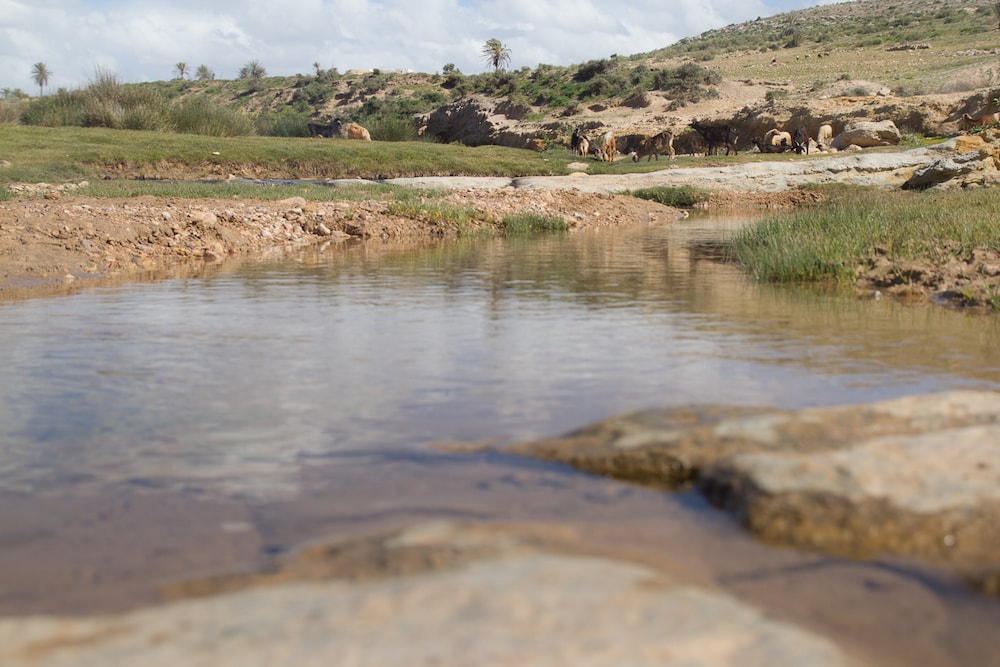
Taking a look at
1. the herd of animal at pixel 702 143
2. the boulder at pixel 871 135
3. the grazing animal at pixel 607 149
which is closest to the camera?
the boulder at pixel 871 135

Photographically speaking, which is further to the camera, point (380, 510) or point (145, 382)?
point (145, 382)

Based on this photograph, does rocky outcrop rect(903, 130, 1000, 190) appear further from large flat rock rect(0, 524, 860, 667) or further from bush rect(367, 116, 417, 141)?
bush rect(367, 116, 417, 141)

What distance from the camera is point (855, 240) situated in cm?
998

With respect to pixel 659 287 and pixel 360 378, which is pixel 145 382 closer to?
pixel 360 378

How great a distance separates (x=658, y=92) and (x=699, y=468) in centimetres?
5453

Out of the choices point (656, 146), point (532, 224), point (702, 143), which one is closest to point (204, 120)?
point (656, 146)

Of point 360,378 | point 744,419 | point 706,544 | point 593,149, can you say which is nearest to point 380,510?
point 706,544

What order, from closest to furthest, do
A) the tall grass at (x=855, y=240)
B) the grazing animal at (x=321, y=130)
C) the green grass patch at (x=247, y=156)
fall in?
the tall grass at (x=855, y=240) < the green grass patch at (x=247, y=156) < the grazing animal at (x=321, y=130)

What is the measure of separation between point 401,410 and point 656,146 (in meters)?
34.2

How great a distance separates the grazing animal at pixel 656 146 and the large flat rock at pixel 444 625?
1349 inches

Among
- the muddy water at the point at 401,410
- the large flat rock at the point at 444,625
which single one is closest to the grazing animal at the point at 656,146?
the muddy water at the point at 401,410

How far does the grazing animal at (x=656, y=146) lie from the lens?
36.2 meters

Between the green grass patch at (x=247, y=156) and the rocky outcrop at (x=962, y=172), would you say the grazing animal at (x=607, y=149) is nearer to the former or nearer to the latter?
the green grass patch at (x=247, y=156)

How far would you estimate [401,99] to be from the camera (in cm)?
6706
